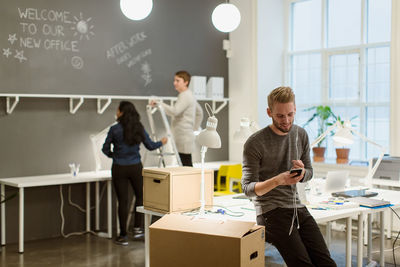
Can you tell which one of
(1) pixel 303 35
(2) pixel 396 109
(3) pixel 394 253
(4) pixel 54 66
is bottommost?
(3) pixel 394 253

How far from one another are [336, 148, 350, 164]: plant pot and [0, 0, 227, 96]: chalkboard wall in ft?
6.31

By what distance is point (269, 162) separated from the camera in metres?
2.78

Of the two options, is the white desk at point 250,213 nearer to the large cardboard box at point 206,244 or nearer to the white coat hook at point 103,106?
the large cardboard box at point 206,244

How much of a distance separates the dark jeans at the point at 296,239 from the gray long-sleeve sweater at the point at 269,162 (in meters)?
0.05

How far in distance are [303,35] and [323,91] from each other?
2.67ft

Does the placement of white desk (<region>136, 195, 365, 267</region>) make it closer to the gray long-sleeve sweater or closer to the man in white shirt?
the gray long-sleeve sweater

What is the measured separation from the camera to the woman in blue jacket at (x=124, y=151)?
5074 millimetres

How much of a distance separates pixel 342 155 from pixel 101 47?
120 inches

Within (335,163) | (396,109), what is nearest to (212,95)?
(335,163)

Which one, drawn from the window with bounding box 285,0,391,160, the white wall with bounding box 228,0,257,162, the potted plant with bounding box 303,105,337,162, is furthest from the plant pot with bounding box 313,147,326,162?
the white wall with bounding box 228,0,257,162

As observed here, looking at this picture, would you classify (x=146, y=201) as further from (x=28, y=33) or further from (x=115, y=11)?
(x=115, y=11)

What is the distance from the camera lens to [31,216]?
17.4 feet

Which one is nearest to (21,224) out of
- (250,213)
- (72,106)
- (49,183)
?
(49,183)

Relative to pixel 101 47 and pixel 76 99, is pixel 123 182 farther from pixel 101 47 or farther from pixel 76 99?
pixel 101 47
